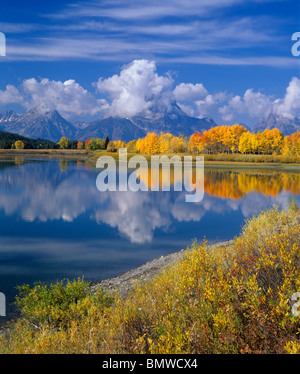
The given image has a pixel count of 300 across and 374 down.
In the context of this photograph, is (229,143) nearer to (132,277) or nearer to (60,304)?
(132,277)

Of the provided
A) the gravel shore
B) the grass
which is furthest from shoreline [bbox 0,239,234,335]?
the grass

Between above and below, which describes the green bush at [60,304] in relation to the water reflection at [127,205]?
below

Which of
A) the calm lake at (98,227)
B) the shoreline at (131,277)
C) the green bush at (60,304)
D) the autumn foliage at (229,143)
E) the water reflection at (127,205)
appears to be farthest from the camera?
the autumn foliage at (229,143)

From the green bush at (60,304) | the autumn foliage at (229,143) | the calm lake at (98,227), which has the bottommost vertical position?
the green bush at (60,304)

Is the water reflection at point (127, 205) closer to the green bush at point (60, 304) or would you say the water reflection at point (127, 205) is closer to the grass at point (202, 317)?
the green bush at point (60, 304)

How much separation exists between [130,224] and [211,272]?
18352mm

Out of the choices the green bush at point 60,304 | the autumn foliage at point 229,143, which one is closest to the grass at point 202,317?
the green bush at point 60,304

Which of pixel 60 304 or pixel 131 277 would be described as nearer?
pixel 60 304

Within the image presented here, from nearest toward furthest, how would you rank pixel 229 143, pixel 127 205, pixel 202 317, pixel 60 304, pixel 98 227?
1. pixel 202 317
2. pixel 60 304
3. pixel 98 227
4. pixel 127 205
5. pixel 229 143

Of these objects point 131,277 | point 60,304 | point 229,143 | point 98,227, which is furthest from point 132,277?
point 229,143

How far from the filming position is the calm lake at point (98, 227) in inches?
629

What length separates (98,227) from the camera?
82.0ft
